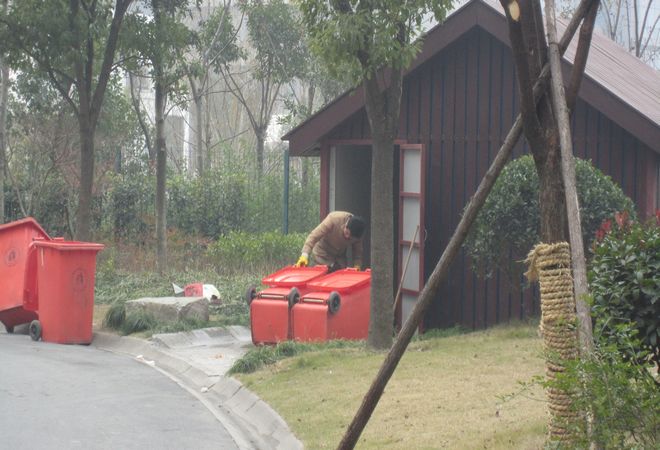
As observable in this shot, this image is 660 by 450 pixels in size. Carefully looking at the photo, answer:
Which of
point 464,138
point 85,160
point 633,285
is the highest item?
point 464,138

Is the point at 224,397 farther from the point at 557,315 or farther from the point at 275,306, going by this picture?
the point at 557,315

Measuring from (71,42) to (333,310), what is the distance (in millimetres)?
6768

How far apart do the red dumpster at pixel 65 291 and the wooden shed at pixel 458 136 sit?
11.2ft

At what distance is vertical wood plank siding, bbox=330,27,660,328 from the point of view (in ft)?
44.9

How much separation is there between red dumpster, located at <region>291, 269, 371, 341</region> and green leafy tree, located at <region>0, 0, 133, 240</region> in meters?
5.98

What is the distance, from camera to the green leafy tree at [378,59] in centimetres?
1111

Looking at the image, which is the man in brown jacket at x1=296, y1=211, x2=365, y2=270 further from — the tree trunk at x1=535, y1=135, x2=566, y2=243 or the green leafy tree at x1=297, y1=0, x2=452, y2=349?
the tree trunk at x1=535, y1=135, x2=566, y2=243

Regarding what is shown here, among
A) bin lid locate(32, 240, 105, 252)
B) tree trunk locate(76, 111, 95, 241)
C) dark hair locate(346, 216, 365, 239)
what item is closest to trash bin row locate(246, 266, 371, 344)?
dark hair locate(346, 216, 365, 239)

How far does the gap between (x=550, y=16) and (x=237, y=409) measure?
18.5 ft

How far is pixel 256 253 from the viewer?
821 inches

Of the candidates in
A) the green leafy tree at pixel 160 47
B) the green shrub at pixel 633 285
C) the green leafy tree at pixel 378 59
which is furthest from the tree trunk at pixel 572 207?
the green leafy tree at pixel 160 47

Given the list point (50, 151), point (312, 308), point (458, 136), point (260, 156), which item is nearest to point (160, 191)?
point (50, 151)

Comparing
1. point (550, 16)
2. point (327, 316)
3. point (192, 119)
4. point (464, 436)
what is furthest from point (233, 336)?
point (192, 119)

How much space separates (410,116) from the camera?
14.8 metres
